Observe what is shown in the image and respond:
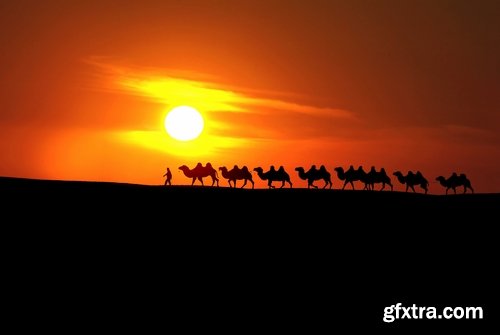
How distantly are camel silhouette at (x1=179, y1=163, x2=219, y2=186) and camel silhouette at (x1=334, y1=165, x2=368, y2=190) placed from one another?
19.9ft

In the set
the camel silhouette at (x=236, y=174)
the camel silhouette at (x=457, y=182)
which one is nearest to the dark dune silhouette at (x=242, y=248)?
the camel silhouette at (x=236, y=174)

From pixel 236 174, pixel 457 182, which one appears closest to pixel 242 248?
pixel 236 174

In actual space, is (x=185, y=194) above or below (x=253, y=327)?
above

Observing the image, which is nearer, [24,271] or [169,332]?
[169,332]

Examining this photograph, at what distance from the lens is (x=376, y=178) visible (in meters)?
55.0

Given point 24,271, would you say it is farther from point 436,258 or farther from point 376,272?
point 436,258

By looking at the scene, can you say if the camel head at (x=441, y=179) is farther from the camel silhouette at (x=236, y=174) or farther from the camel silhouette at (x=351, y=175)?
the camel silhouette at (x=236, y=174)

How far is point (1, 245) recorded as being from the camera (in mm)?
34125

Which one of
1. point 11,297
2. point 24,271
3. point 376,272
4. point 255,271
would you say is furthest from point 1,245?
point 376,272

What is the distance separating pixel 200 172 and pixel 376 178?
869 centimetres

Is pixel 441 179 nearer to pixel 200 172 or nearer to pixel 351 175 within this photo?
pixel 351 175

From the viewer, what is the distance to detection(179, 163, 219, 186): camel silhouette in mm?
53562

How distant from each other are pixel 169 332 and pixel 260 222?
37.8 ft

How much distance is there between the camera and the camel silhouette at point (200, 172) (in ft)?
176
